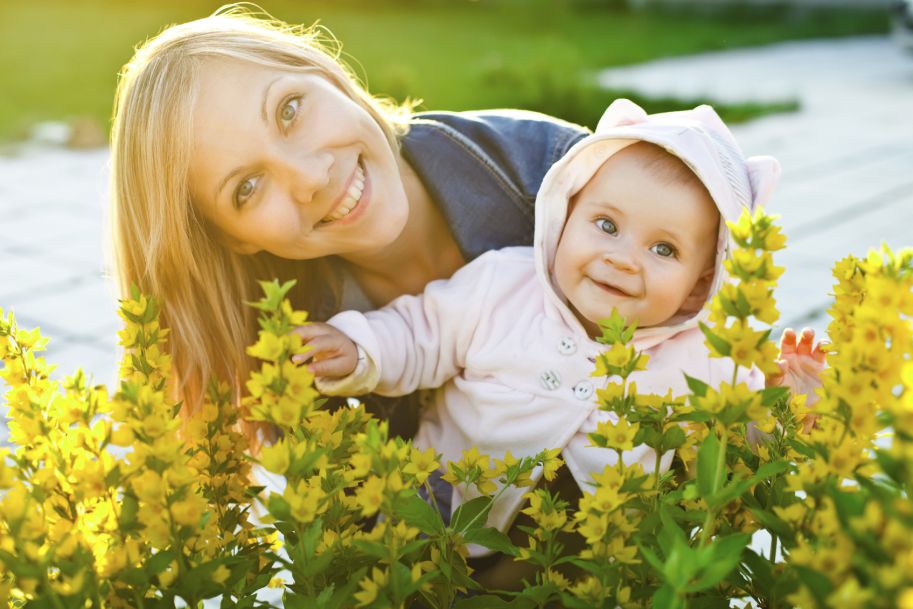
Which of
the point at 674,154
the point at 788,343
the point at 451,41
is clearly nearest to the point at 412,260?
the point at 674,154

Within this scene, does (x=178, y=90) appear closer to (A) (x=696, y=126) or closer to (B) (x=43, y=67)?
(A) (x=696, y=126)

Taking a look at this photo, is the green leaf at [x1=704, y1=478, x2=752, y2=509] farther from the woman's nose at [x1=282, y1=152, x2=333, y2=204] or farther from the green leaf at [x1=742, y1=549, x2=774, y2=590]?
the woman's nose at [x1=282, y1=152, x2=333, y2=204]

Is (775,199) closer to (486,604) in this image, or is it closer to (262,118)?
(262,118)

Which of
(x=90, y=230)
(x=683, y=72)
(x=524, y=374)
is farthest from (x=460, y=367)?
(x=683, y=72)

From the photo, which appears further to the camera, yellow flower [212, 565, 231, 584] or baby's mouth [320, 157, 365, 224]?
baby's mouth [320, 157, 365, 224]

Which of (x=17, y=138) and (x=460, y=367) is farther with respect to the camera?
(x=17, y=138)

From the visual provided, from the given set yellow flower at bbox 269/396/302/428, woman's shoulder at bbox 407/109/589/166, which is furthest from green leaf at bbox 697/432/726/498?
woman's shoulder at bbox 407/109/589/166

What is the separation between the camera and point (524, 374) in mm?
1797

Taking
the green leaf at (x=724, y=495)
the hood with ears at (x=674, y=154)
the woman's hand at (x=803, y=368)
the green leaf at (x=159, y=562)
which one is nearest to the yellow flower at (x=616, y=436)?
the green leaf at (x=724, y=495)

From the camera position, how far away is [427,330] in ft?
6.10

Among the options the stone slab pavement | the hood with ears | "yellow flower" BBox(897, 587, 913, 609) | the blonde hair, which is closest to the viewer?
"yellow flower" BBox(897, 587, 913, 609)

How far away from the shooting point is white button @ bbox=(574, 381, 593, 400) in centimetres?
175

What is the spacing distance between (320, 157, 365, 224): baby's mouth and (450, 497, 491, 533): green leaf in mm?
712

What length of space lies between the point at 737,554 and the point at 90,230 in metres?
4.39
